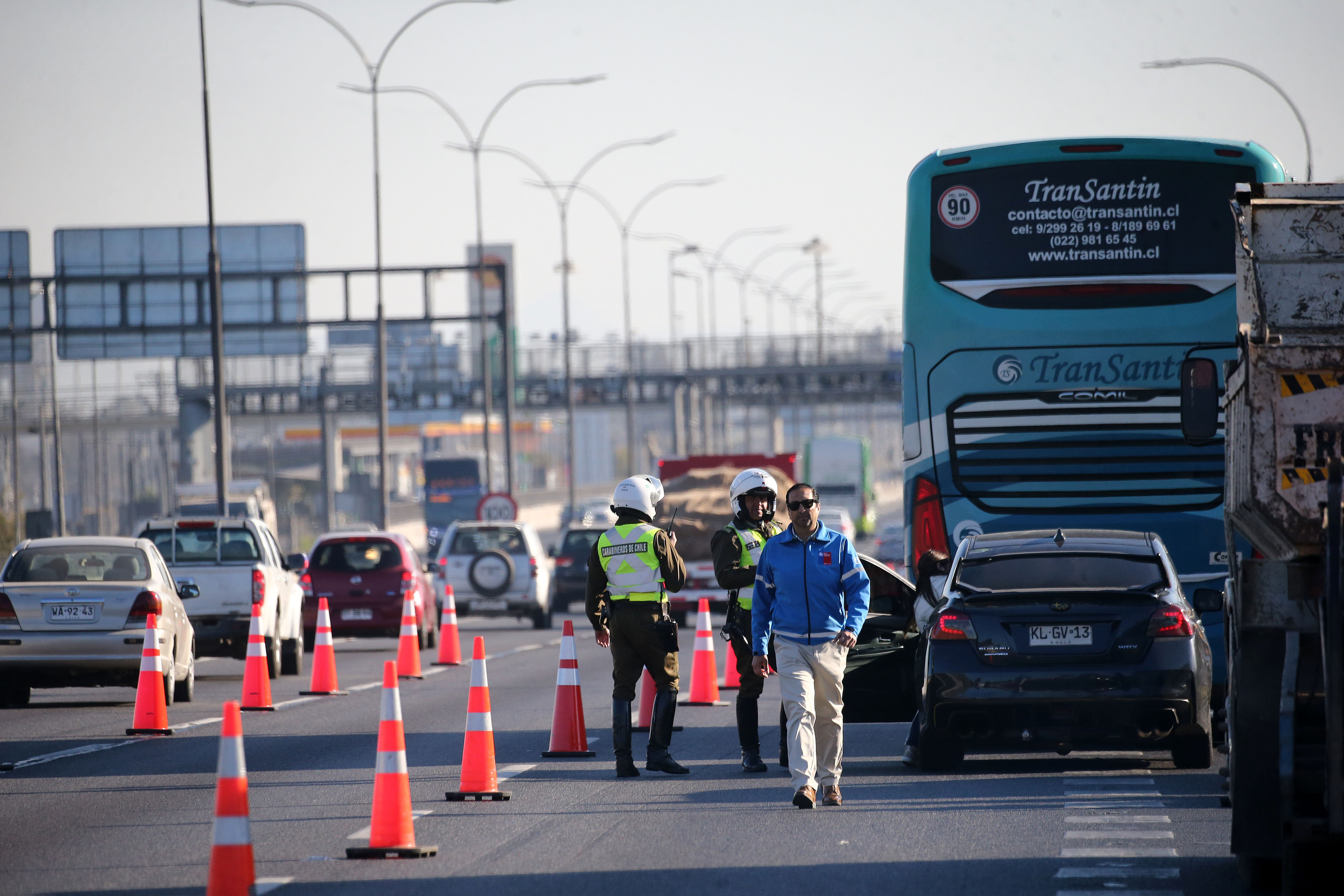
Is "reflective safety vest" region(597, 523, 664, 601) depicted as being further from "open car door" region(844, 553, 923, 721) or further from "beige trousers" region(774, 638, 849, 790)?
"open car door" region(844, 553, 923, 721)

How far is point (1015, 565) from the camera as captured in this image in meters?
12.5

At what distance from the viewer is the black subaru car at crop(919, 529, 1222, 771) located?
1194 cm

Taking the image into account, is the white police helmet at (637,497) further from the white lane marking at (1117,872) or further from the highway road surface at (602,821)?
the white lane marking at (1117,872)

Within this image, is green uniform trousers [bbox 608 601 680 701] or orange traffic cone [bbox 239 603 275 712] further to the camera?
orange traffic cone [bbox 239 603 275 712]

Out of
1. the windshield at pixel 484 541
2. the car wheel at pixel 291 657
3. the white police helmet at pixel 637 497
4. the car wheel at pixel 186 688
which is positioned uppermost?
the white police helmet at pixel 637 497

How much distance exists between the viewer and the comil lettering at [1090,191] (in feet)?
47.2

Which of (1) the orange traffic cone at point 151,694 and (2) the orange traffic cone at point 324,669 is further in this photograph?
(2) the orange traffic cone at point 324,669

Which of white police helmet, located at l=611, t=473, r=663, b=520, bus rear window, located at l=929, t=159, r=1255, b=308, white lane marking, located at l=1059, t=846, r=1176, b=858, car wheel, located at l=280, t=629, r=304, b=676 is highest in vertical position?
bus rear window, located at l=929, t=159, r=1255, b=308

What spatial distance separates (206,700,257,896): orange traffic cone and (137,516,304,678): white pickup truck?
13935 millimetres

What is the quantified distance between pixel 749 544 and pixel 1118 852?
3.70 metres

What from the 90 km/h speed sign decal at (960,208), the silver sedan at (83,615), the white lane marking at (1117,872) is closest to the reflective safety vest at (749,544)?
the 90 km/h speed sign decal at (960,208)

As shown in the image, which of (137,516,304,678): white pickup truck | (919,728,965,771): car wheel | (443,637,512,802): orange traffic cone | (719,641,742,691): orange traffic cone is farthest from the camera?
(137,516,304,678): white pickup truck

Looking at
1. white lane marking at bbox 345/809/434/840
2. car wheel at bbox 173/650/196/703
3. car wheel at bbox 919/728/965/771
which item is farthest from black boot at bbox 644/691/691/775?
car wheel at bbox 173/650/196/703

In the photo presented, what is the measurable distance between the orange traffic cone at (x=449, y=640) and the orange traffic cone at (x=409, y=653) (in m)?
1.50
